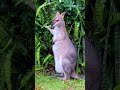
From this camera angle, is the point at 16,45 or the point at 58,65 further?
the point at 58,65

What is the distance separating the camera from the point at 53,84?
126 cm

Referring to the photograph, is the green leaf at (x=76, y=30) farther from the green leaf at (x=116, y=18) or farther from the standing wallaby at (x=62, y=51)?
the green leaf at (x=116, y=18)

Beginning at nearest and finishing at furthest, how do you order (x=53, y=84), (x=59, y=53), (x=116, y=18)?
A: (x=116, y=18) < (x=53, y=84) < (x=59, y=53)

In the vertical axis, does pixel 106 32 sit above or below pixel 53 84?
above

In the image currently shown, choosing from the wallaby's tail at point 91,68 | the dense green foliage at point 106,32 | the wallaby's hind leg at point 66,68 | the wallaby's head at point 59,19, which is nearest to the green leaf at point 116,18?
the dense green foliage at point 106,32

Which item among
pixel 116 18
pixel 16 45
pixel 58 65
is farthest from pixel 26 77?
pixel 116 18

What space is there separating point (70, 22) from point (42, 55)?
235 mm

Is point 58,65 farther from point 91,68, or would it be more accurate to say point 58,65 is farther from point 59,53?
point 91,68

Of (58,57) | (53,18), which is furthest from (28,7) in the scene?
(58,57)

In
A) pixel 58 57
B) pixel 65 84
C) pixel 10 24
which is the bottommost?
pixel 65 84

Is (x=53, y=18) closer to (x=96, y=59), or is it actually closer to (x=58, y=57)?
(x=58, y=57)

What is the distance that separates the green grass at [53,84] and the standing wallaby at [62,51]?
40 millimetres

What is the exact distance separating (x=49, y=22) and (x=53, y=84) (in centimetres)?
34

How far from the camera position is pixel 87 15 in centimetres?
113
